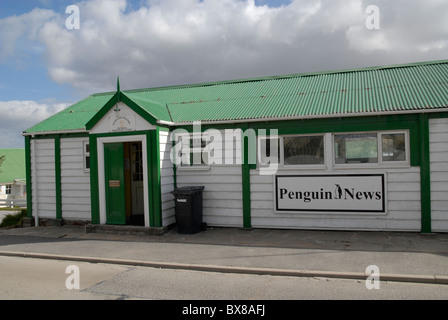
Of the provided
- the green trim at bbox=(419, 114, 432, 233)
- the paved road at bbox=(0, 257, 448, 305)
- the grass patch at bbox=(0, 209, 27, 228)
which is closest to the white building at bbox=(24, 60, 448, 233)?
the green trim at bbox=(419, 114, 432, 233)

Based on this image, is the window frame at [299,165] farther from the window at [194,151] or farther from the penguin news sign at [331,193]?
the window at [194,151]

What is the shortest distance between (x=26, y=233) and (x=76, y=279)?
6.02m

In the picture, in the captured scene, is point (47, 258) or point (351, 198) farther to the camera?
point (351, 198)

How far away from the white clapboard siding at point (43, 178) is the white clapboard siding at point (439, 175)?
11641 millimetres

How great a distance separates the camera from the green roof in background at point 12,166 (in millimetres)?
41781

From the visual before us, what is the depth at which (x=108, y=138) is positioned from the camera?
1129 cm

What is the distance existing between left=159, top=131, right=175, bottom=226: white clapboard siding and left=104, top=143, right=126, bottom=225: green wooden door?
128 cm

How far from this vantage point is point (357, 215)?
10164mm

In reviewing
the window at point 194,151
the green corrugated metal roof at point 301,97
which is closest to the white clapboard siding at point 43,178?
the green corrugated metal roof at point 301,97

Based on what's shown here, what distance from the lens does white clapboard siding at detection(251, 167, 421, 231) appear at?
31.9ft

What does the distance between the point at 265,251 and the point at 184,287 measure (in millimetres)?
2701

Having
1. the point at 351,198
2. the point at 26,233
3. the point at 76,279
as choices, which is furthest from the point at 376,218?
the point at 26,233
